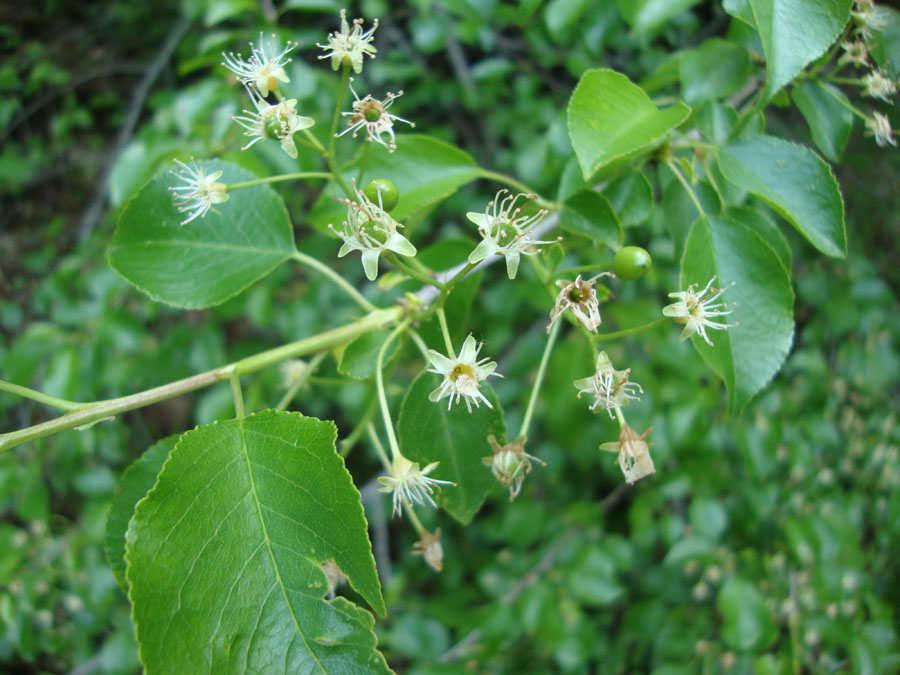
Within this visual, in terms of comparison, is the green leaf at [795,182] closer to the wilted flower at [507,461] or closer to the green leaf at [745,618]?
the wilted flower at [507,461]

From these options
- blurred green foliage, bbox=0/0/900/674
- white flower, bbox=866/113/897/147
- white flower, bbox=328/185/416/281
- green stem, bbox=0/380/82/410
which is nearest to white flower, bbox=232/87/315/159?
white flower, bbox=328/185/416/281

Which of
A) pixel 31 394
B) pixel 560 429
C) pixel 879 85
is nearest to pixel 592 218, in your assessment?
pixel 879 85

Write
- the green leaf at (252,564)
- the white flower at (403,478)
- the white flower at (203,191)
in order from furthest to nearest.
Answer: the white flower at (203,191) → the white flower at (403,478) → the green leaf at (252,564)

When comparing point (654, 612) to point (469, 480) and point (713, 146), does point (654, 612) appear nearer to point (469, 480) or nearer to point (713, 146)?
point (469, 480)

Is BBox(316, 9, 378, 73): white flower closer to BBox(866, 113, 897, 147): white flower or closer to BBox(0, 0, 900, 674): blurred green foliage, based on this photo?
BBox(0, 0, 900, 674): blurred green foliage

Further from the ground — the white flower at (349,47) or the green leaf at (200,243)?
the white flower at (349,47)

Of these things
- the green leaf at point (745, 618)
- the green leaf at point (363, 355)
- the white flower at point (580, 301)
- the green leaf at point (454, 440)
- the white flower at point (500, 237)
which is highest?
the white flower at point (500, 237)

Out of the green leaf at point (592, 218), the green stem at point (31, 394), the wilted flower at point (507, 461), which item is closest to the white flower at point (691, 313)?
the green leaf at point (592, 218)

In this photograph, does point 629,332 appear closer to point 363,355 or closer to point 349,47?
point 363,355
